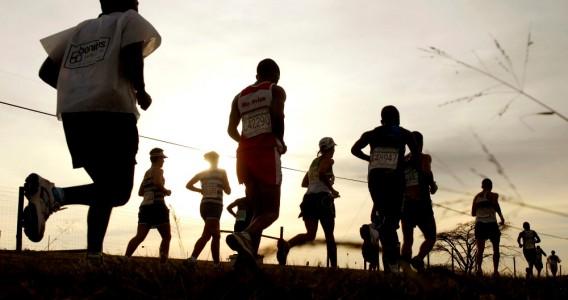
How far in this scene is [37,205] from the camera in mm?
3871

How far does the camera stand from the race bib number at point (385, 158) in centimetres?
659

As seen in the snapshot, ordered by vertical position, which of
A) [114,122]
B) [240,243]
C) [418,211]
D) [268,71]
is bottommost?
[240,243]

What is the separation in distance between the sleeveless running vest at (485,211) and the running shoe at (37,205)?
8.49 meters

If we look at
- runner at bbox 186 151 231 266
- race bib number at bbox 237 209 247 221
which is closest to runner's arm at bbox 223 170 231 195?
runner at bbox 186 151 231 266

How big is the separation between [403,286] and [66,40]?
294 cm

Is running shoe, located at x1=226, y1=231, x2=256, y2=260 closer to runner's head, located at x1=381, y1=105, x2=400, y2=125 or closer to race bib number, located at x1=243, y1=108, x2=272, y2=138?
race bib number, located at x1=243, y1=108, x2=272, y2=138

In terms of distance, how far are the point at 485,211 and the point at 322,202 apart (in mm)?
4359

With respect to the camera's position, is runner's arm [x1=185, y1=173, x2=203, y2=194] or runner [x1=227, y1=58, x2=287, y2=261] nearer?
runner [x1=227, y1=58, x2=287, y2=261]

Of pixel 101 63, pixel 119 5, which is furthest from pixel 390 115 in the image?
pixel 101 63

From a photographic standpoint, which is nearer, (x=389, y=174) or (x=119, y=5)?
(x=119, y=5)

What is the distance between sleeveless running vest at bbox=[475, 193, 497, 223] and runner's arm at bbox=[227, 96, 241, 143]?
22.9ft

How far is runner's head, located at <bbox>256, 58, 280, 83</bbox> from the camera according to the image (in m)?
4.99

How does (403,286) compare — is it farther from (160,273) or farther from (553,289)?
(553,289)

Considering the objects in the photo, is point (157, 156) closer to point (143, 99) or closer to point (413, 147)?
point (413, 147)
